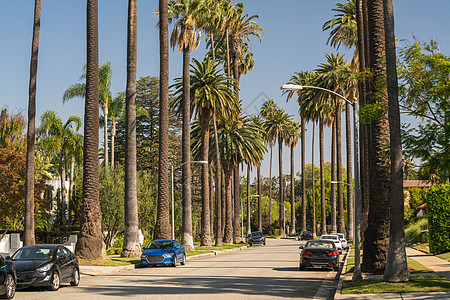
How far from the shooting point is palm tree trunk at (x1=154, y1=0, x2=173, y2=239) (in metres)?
40.5

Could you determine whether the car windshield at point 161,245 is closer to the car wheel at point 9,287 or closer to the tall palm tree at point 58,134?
the car wheel at point 9,287

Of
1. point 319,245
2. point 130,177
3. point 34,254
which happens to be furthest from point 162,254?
point 34,254

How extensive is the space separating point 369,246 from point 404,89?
19.8 ft

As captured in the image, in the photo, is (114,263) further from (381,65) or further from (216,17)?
(216,17)

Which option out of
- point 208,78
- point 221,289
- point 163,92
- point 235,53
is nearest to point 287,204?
point 235,53

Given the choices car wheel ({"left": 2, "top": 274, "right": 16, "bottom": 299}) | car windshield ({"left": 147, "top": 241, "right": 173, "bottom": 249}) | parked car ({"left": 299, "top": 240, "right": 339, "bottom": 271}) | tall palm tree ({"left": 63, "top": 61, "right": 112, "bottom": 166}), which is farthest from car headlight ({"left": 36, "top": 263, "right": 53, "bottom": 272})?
tall palm tree ({"left": 63, "top": 61, "right": 112, "bottom": 166})

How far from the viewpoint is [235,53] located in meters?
72.8

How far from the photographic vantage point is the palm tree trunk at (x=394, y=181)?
56.7 feet

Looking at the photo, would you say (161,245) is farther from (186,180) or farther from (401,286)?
(401,286)

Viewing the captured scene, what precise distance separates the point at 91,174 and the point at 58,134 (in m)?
34.7

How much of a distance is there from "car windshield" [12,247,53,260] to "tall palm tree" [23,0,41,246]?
1061 centimetres

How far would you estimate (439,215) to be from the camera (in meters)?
31.4

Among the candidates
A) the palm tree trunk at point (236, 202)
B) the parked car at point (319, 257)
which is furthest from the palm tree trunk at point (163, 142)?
the palm tree trunk at point (236, 202)

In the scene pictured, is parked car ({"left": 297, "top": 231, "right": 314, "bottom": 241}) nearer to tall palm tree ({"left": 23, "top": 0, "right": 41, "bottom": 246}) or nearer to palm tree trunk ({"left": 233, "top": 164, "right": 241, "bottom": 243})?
palm tree trunk ({"left": 233, "top": 164, "right": 241, "bottom": 243})
